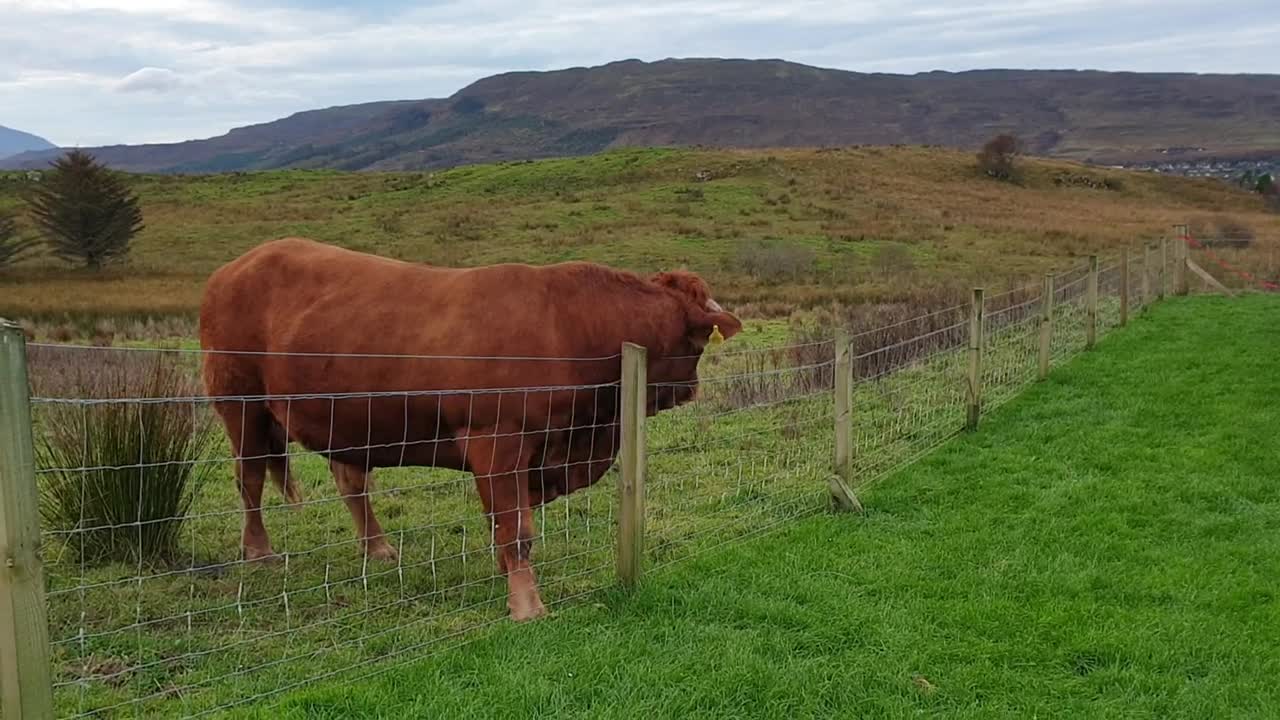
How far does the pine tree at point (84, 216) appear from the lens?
1313 inches

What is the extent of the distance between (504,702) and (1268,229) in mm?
45305

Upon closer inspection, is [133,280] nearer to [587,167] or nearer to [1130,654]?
[1130,654]

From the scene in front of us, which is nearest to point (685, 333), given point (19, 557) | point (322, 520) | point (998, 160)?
point (322, 520)

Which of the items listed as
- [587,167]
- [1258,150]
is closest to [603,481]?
[587,167]

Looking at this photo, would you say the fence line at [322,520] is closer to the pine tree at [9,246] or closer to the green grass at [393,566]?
the green grass at [393,566]

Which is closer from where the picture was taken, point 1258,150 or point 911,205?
point 911,205

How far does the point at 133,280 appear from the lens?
28.2 metres

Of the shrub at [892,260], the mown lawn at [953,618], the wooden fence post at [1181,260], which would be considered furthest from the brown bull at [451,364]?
the shrub at [892,260]

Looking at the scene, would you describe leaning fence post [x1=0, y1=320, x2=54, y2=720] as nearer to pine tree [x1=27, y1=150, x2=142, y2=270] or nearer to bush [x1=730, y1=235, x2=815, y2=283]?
bush [x1=730, y1=235, x2=815, y2=283]

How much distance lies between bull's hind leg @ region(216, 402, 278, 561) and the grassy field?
49.1ft

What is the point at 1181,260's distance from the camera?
19.5 metres

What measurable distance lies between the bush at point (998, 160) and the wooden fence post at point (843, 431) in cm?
5821

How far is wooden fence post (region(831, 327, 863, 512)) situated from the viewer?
6.90 metres

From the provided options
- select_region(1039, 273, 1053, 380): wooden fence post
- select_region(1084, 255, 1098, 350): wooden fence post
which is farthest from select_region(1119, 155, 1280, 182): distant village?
select_region(1039, 273, 1053, 380): wooden fence post
